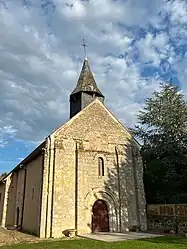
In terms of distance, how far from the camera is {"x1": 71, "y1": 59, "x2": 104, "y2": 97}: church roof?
78.0ft

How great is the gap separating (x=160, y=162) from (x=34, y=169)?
11343mm

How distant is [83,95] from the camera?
23297mm

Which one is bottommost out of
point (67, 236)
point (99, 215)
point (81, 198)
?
point (67, 236)

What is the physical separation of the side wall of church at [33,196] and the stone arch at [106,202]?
3418mm

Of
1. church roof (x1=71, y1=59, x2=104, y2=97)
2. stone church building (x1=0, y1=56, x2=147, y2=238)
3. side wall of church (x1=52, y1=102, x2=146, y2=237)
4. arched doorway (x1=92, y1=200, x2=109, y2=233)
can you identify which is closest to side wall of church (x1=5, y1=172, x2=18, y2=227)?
stone church building (x1=0, y1=56, x2=147, y2=238)

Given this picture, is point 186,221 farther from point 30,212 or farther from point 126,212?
point 30,212

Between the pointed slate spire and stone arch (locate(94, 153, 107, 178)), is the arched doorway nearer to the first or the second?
stone arch (locate(94, 153, 107, 178))

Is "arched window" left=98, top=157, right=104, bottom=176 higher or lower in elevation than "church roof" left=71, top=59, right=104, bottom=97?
lower

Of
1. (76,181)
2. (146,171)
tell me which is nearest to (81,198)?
(76,181)

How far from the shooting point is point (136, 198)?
19359 mm

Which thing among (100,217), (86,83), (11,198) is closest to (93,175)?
(100,217)

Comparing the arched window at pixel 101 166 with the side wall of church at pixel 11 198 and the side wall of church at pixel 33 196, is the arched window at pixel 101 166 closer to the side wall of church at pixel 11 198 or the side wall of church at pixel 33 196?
the side wall of church at pixel 33 196

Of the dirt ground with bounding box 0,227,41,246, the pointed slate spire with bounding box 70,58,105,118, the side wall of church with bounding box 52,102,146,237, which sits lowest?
the dirt ground with bounding box 0,227,41,246

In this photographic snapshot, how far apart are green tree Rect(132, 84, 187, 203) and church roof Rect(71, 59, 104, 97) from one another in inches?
236
